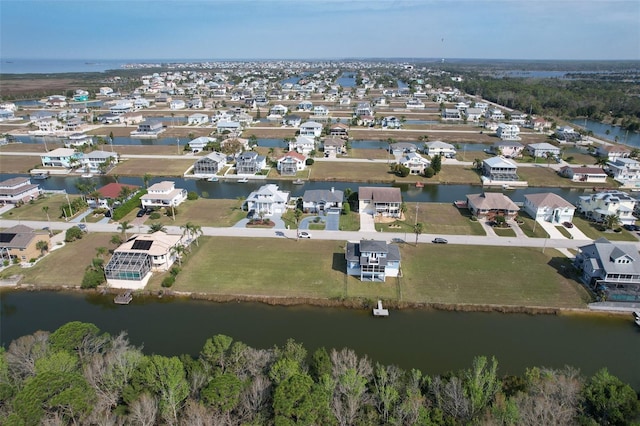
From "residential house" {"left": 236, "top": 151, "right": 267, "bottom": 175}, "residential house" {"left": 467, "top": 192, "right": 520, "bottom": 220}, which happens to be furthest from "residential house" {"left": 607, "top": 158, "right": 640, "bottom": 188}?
"residential house" {"left": 236, "top": 151, "right": 267, "bottom": 175}

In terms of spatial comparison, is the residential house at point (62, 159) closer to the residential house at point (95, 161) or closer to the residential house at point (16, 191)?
the residential house at point (95, 161)

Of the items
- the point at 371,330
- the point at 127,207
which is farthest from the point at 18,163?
the point at 371,330

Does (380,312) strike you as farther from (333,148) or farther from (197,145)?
(197,145)

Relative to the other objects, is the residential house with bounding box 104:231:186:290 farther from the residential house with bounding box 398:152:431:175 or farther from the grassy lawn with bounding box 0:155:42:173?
the grassy lawn with bounding box 0:155:42:173

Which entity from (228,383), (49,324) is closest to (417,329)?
(228,383)

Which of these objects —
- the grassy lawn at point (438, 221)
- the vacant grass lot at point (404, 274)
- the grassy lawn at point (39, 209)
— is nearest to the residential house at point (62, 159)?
the grassy lawn at point (39, 209)

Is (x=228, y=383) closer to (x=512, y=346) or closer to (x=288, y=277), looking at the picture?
(x=288, y=277)
